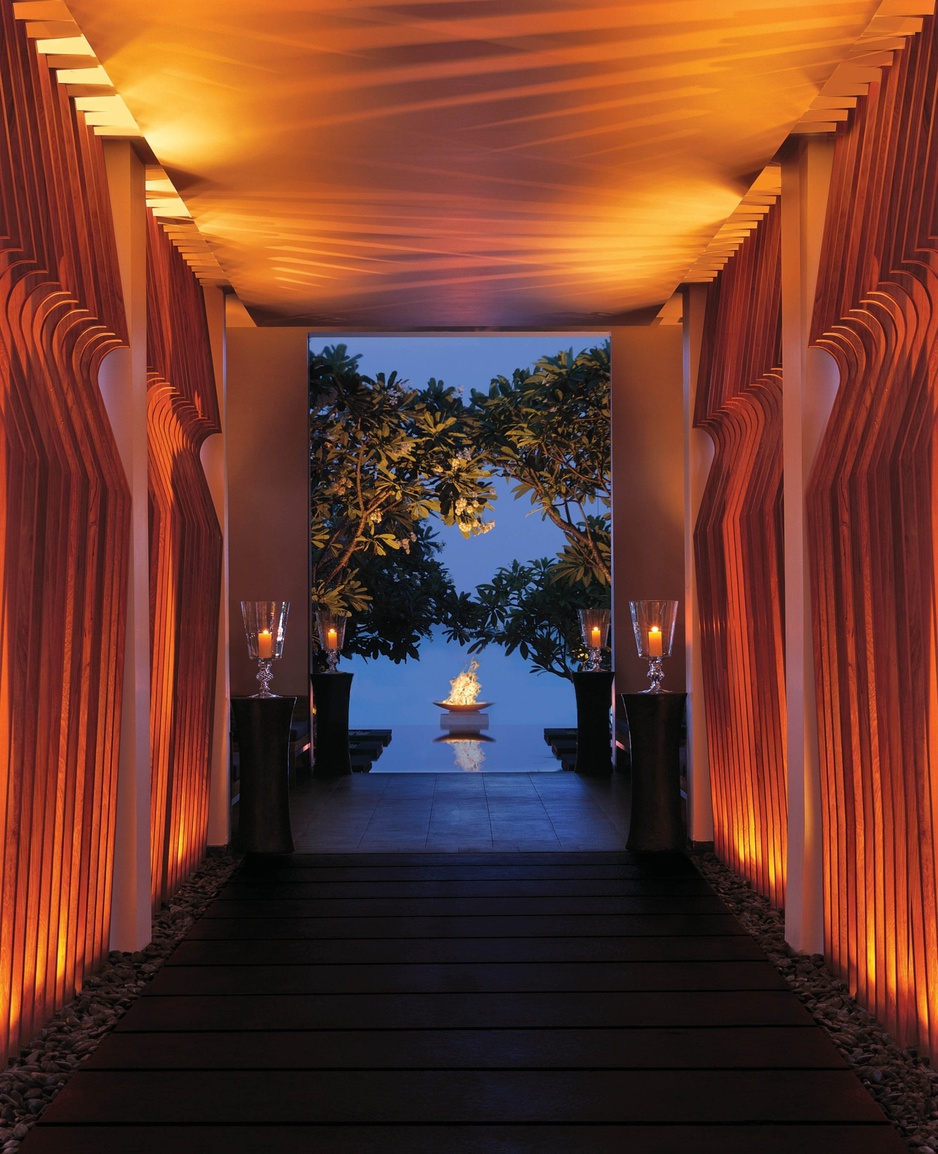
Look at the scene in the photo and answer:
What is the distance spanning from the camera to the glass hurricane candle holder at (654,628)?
16.1ft

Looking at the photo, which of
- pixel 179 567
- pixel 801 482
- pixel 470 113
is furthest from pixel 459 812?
pixel 470 113

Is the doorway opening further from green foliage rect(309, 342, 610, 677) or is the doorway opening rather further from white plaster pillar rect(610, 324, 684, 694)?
white plaster pillar rect(610, 324, 684, 694)

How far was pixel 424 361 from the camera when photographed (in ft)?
84.9

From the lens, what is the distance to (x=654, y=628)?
493cm

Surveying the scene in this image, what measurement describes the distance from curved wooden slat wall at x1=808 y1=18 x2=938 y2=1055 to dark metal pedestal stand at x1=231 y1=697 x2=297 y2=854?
2.46 m

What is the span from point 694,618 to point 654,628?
0.41m

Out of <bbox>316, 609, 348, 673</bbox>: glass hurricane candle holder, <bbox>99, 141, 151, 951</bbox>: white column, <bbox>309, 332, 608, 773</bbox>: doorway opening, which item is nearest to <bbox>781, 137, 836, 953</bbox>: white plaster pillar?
<bbox>99, 141, 151, 951</bbox>: white column

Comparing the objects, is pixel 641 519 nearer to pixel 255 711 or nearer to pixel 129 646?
pixel 255 711

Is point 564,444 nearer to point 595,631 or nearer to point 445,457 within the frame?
point 445,457

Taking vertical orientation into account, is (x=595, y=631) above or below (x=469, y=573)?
below

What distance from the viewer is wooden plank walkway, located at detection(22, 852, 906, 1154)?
2.43 meters

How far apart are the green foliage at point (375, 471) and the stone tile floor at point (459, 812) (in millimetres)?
1988

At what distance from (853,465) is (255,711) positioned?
9.32 feet

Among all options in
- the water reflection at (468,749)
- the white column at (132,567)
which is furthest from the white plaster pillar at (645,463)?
the white column at (132,567)
